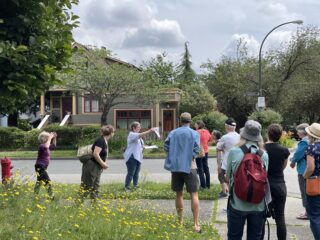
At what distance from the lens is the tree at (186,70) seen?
72.9m

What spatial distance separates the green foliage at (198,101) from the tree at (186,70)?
1216 inches

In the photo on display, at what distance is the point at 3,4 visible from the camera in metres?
4.83

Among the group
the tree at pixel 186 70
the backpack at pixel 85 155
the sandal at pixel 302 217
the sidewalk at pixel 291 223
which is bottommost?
the sidewalk at pixel 291 223

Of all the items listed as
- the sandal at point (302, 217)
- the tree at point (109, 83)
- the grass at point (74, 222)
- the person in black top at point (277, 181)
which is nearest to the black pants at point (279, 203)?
the person in black top at point (277, 181)

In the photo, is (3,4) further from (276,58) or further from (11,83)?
(276,58)

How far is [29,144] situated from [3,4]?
27958 mm

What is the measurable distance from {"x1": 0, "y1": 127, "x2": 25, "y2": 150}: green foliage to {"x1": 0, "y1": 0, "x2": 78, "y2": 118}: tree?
28.3 m

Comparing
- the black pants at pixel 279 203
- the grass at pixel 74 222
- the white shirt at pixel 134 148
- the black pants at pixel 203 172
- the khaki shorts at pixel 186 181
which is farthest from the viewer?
the white shirt at pixel 134 148

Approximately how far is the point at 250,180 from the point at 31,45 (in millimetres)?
2726

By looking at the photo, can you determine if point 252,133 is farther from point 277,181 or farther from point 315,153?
point 277,181

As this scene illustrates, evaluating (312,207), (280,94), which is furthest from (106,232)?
(280,94)

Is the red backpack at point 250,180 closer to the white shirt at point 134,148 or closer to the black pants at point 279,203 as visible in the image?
the black pants at point 279,203

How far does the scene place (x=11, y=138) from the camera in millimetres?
33062

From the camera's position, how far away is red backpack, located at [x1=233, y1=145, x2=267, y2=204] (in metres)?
4.96
